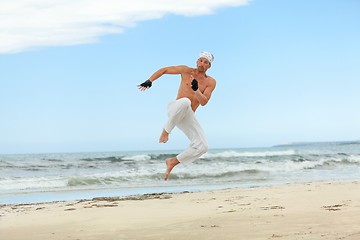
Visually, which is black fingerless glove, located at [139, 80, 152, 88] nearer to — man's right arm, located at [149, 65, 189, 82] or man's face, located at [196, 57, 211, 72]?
man's right arm, located at [149, 65, 189, 82]

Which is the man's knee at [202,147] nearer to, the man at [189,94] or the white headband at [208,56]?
the man at [189,94]

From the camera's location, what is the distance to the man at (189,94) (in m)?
4.78

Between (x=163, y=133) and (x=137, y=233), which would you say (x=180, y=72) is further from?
(x=137, y=233)

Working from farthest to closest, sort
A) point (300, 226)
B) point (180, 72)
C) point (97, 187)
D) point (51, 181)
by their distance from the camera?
point (51, 181) → point (97, 187) → point (300, 226) → point (180, 72)

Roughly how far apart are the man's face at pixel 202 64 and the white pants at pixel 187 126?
0.92 feet

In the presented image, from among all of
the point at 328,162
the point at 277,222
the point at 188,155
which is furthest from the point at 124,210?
the point at 328,162

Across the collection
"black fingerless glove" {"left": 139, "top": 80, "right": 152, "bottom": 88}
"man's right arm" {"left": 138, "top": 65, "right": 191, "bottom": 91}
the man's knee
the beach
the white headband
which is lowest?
the beach

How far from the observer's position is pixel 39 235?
830cm

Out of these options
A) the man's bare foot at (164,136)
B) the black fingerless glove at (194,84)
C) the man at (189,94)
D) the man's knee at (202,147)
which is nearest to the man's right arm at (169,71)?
the man at (189,94)

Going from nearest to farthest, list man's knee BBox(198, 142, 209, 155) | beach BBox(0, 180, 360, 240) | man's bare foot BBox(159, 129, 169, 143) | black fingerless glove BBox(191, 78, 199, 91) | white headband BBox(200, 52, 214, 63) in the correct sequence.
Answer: black fingerless glove BBox(191, 78, 199, 91) → white headband BBox(200, 52, 214, 63) → man's bare foot BBox(159, 129, 169, 143) → man's knee BBox(198, 142, 209, 155) → beach BBox(0, 180, 360, 240)

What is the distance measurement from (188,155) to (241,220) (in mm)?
3546

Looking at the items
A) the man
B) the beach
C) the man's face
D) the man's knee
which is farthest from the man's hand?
the beach

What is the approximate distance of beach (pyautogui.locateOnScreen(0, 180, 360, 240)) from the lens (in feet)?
25.2

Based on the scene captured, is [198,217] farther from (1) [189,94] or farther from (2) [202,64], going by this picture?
(2) [202,64]
